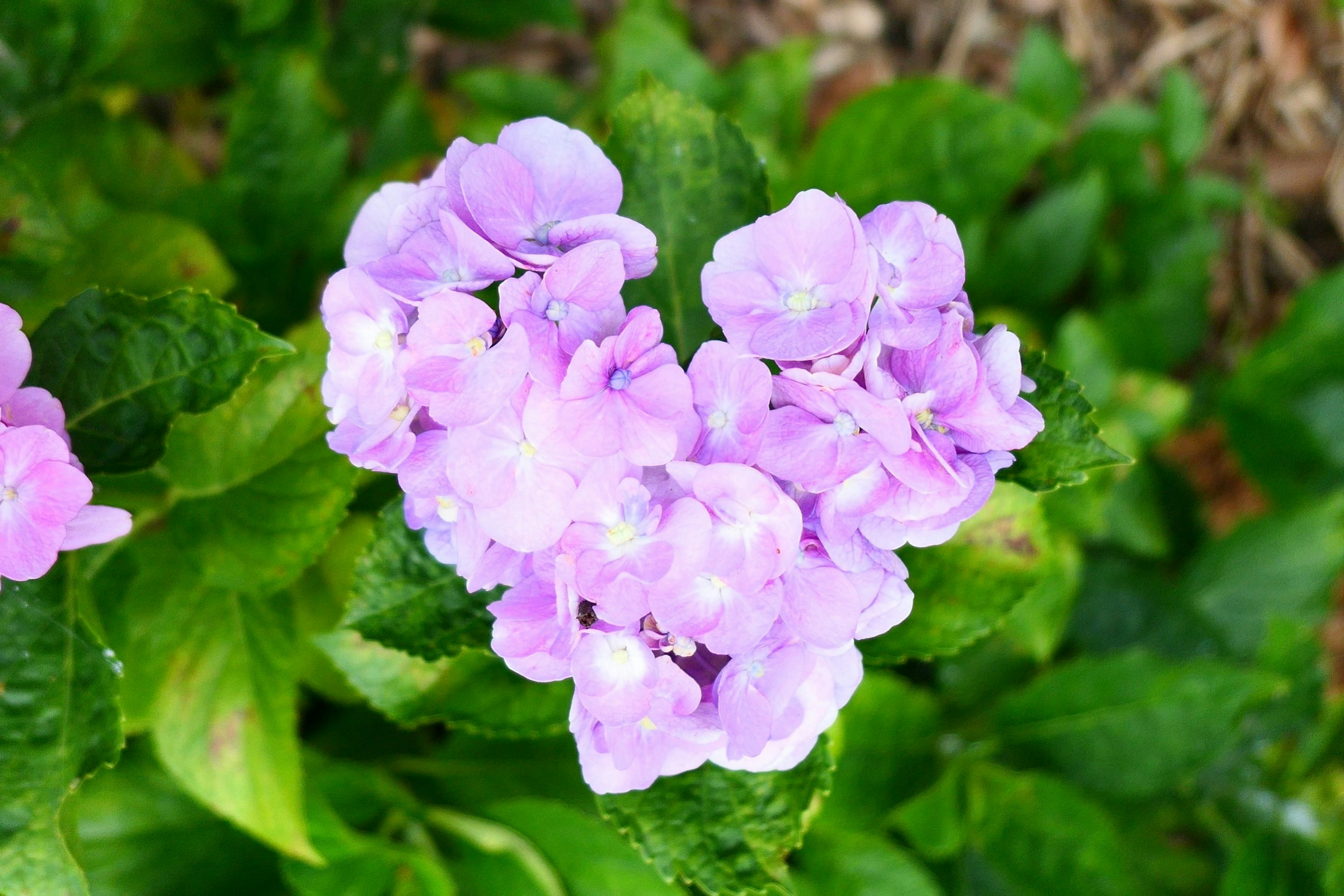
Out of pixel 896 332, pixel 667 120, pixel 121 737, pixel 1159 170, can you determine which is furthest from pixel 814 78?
pixel 121 737

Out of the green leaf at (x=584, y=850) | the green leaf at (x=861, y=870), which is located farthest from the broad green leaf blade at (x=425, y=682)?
the green leaf at (x=861, y=870)

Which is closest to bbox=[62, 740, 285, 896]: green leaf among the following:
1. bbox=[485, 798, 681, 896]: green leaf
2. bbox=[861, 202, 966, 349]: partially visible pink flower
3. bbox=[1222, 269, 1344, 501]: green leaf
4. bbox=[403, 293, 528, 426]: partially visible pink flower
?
bbox=[485, 798, 681, 896]: green leaf

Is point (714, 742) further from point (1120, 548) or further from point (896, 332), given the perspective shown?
point (1120, 548)

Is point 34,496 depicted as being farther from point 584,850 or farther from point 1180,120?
point 1180,120

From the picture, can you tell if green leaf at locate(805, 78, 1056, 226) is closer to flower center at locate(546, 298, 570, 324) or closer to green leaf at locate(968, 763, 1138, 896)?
green leaf at locate(968, 763, 1138, 896)

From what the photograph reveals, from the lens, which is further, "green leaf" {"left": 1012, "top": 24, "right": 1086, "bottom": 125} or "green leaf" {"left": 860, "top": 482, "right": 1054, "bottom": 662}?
"green leaf" {"left": 1012, "top": 24, "right": 1086, "bottom": 125}

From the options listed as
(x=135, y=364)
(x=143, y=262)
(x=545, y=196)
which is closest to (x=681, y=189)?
(x=545, y=196)
